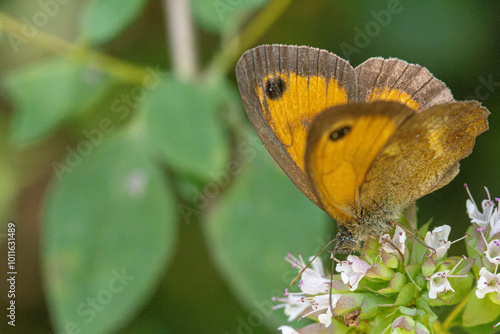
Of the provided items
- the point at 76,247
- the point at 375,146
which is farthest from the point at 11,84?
the point at 375,146

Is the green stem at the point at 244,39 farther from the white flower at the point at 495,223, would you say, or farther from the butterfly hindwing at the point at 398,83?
the white flower at the point at 495,223

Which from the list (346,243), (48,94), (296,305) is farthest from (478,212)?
(48,94)

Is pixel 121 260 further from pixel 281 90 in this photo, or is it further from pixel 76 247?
pixel 281 90

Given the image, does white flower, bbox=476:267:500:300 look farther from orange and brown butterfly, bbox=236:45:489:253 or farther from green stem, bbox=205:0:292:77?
green stem, bbox=205:0:292:77

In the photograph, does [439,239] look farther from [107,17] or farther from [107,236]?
[107,17]

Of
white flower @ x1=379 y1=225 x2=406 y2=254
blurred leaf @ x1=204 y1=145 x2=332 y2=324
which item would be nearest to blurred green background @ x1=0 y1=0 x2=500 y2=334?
blurred leaf @ x1=204 y1=145 x2=332 y2=324
